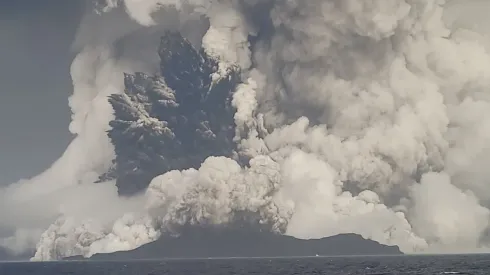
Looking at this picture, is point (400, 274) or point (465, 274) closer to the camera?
point (465, 274)

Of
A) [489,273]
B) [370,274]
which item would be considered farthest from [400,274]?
[489,273]

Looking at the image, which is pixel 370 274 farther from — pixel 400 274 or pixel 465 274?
pixel 465 274

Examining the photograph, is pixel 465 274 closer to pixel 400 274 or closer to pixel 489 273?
pixel 489 273

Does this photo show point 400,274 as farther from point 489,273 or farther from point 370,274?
point 489,273

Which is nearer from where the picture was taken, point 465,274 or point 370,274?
point 465,274

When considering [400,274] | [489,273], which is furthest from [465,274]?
[400,274]

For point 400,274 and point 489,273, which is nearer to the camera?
point 489,273
